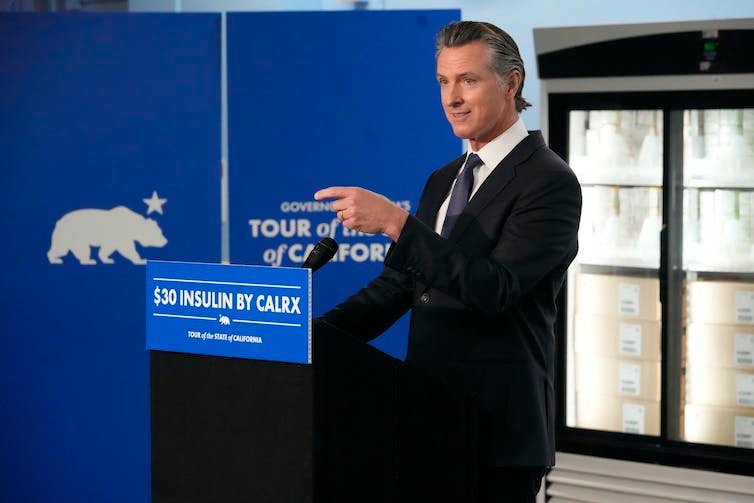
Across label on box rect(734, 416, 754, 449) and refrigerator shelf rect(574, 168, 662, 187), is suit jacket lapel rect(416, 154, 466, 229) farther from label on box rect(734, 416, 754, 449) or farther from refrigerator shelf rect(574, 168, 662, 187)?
label on box rect(734, 416, 754, 449)

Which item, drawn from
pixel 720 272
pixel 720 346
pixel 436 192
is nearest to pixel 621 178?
pixel 720 272

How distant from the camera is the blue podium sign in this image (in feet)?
4.35

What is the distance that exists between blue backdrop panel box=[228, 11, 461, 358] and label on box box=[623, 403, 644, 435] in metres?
1.34

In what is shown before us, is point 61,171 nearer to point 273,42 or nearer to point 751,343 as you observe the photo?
point 273,42

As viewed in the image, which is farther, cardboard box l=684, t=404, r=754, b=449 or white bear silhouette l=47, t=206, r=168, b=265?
cardboard box l=684, t=404, r=754, b=449

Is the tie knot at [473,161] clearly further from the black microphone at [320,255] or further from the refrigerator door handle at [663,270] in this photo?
the refrigerator door handle at [663,270]

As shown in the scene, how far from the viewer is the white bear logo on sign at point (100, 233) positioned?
3.46 metres

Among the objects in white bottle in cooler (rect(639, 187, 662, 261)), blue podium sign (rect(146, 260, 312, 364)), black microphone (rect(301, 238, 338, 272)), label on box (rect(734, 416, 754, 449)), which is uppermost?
white bottle in cooler (rect(639, 187, 662, 261))

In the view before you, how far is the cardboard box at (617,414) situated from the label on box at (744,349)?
1.22 feet

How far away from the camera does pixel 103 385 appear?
353 cm

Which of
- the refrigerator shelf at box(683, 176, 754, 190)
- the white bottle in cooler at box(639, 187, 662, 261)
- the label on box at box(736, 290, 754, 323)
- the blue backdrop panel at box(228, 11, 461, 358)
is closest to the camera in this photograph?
the blue backdrop panel at box(228, 11, 461, 358)

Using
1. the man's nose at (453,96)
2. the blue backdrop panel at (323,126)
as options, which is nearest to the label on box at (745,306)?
the blue backdrop panel at (323,126)

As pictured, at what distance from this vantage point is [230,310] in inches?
54.4

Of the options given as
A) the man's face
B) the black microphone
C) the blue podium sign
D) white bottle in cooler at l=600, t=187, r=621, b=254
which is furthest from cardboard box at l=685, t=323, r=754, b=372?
the blue podium sign
